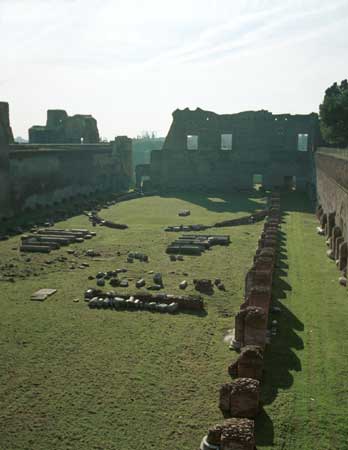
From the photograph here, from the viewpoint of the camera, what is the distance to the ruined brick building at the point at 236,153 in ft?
139

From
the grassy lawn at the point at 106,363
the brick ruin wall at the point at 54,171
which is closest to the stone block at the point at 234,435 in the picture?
the grassy lawn at the point at 106,363

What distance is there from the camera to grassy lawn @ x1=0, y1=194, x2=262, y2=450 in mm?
7984

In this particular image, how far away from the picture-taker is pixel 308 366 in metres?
9.86

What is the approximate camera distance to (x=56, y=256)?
65.3ft

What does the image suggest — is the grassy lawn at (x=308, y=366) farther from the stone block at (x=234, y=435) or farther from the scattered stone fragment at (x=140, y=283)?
the scattered stone fragment at (x=140, y=283)

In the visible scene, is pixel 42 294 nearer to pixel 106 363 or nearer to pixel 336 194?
pixel 106 363

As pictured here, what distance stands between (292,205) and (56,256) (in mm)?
18401

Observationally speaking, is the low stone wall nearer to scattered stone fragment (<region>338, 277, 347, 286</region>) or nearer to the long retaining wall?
the long retaining wall

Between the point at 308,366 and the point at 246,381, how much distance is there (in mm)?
2066

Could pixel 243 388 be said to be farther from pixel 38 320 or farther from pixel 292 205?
pixel 292 205

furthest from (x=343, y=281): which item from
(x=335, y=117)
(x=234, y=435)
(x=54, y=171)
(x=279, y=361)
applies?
(x=335, y=117)

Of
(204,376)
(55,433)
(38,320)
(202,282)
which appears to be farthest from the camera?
(202,282)

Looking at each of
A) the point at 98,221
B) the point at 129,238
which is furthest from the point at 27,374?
the point at 98,221

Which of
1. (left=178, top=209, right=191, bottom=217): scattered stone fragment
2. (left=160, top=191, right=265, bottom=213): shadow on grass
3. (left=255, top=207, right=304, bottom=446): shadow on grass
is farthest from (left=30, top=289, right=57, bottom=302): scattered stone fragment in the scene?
(left=160, top=191, right=265, bottom=213): shadow on grass
